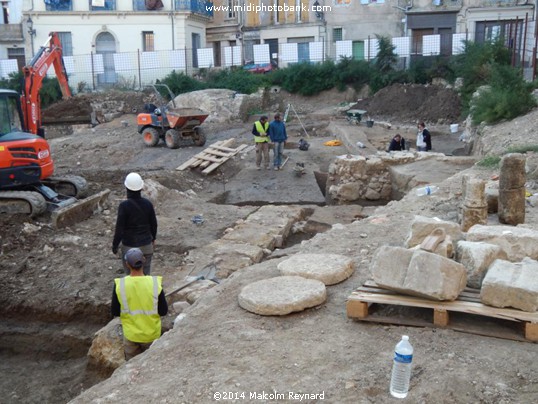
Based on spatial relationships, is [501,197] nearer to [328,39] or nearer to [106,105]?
[106,105]

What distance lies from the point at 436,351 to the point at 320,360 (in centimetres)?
80

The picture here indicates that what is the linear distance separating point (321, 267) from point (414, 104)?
20.3 metres

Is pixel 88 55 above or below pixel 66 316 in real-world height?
above

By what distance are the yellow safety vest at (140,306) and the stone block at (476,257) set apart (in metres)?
2.47

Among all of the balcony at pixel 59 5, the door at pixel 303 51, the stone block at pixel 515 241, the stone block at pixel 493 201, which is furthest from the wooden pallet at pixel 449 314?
the balcony at pixel 59 5

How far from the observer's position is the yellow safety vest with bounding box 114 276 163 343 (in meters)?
5.12

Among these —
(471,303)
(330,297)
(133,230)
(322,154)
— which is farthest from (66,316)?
(322,154)

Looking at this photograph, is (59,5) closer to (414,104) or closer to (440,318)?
(414,104)

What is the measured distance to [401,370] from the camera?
3.76 metres

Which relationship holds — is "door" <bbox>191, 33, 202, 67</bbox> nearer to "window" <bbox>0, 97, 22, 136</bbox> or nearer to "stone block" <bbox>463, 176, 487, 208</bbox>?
"window" <bbox>0, 97, 22, 136</bbox>

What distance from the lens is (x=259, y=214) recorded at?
11.9 m

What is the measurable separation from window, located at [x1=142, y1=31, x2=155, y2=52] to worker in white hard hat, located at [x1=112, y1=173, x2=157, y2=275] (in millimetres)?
27426

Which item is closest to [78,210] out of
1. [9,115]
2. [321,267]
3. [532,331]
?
[9,115]

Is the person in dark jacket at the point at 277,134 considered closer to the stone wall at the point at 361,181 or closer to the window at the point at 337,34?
the stone wall at the point at 361,181
